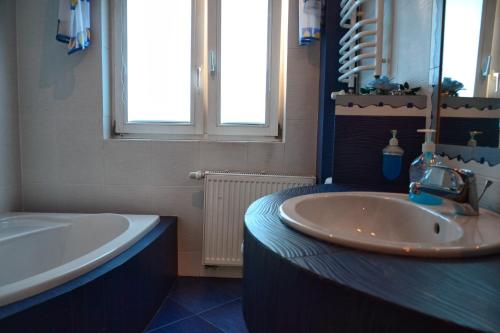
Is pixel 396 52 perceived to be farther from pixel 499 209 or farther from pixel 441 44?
pixel 499 209

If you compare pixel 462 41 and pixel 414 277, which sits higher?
pixel 462 41

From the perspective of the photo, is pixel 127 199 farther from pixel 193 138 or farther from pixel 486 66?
pixel 486 66

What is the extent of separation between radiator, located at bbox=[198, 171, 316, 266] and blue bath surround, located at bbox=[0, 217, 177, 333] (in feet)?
0.84

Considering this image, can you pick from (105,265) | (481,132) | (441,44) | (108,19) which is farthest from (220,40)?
(481,132)

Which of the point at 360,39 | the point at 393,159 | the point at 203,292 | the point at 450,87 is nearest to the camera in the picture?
the point at 450,87

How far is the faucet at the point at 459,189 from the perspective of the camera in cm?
75

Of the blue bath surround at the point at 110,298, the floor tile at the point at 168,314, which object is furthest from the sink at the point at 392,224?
the floor tile at the point at 168,314

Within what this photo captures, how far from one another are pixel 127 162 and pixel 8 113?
762 millimetres

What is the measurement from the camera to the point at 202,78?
7.07ft

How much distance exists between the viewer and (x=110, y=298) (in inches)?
50.6

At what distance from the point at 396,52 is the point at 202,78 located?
1.20m

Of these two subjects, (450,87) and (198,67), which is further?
(198,67)

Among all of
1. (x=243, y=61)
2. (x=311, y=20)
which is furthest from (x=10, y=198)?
(x=311, y=20)

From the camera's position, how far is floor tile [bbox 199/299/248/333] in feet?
5.43
